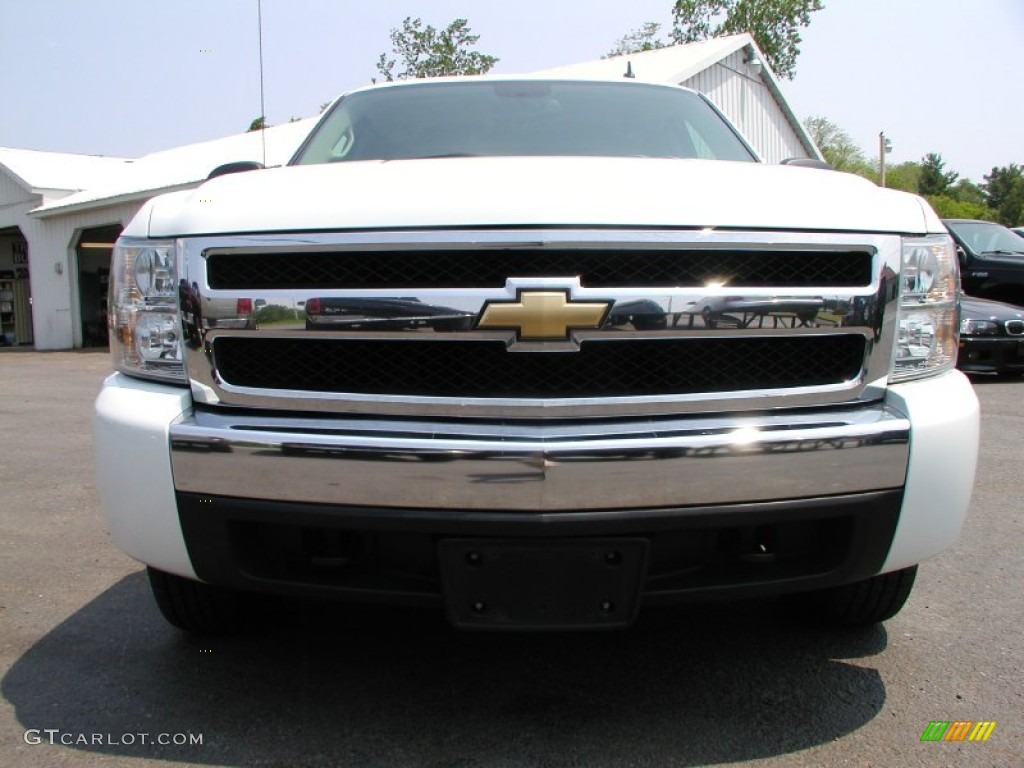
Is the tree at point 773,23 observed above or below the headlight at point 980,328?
above

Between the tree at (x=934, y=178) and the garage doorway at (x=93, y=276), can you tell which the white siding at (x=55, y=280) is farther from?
the tree at (x=934, y=178)

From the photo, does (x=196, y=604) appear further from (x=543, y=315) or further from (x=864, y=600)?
(x=864, y=600)

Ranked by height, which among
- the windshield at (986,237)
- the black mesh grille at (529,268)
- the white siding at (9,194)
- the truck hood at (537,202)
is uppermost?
the white siding at (9,194)

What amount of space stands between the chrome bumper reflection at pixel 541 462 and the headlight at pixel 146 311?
0.23 m

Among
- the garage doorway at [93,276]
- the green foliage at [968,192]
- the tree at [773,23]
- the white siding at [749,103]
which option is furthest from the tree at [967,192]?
the garage doorway at [93,276]

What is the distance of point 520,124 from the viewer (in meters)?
3.18

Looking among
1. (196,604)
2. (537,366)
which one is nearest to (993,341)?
(537,366)

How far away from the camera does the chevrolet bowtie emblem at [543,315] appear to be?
1.79m

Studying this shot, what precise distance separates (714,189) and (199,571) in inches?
58.7

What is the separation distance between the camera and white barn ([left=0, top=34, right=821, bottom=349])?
18.6m

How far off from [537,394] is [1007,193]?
Result: 92919 millimetres

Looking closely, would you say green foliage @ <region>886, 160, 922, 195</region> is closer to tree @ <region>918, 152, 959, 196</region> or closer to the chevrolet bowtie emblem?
tree @ <region>918, 152, 959, 196</region>

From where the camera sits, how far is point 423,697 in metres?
2.21

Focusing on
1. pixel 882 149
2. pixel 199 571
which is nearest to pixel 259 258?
pixel 199 571
